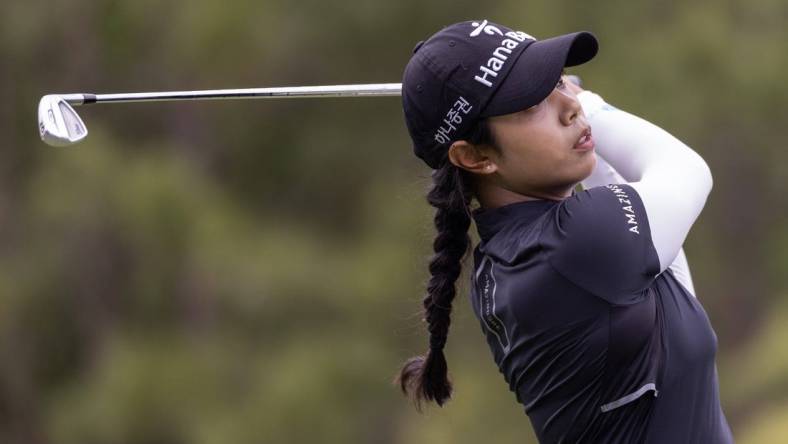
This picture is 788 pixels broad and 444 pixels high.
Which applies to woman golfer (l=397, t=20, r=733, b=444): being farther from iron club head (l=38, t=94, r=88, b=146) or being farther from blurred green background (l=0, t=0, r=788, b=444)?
blurred green background (l=0, t=0, r=788, b=444)

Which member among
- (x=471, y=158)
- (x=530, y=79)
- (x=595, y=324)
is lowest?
(x=595, y=324)

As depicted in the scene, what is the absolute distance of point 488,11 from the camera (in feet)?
20.2

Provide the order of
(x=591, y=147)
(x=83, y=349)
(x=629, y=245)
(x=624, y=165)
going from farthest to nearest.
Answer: (x=83, y=349) < (x=624, y=165) < (x=591, y=147) < (x=629, y=245)

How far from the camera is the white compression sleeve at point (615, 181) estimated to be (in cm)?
195

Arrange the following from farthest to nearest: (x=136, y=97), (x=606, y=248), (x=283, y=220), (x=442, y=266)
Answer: (x=283, y=220) → (x=136, y=97) → (x=442, y=266) → (x=606, y=248)

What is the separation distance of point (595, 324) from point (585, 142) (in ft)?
0.81

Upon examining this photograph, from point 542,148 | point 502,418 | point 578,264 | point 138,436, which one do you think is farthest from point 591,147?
point 138,436

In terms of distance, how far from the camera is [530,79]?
5.87ft

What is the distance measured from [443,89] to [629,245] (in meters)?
0.32

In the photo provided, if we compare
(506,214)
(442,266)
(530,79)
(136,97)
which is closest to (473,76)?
(530,79)

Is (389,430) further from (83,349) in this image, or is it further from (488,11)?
(488,11)

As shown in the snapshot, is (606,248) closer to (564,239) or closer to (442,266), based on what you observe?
(564,239)

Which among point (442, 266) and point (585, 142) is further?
point (442, 266)

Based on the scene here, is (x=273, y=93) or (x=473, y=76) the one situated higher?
(x=473, y=76)
